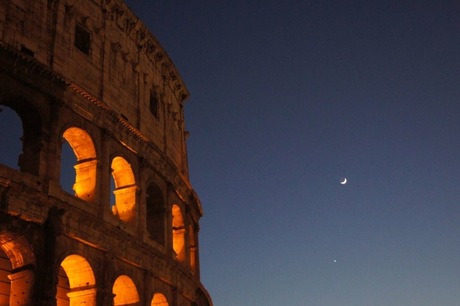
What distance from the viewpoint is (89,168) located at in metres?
19.2

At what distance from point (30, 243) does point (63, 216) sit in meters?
1.39

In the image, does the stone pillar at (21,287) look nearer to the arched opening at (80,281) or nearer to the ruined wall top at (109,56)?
the arched opening at (80,281)

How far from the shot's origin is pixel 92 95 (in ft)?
63.2

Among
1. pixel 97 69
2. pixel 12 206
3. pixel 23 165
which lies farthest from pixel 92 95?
pixel 12 206

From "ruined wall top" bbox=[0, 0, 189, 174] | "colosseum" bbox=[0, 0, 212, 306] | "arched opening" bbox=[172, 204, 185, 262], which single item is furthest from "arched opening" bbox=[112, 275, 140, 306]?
"ruined wall top" bbox=[0, 0, 189, 174]

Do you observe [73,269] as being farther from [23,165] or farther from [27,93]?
[27,93]

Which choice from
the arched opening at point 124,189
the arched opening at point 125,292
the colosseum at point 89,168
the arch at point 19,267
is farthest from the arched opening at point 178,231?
the arch at point 19,267

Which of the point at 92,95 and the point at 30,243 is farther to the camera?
the point at 92,95

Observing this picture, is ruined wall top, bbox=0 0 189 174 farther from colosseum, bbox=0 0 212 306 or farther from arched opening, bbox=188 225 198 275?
arched opening, bbox=188 225 198 275

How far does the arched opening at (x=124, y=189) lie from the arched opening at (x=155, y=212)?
69.8 inches

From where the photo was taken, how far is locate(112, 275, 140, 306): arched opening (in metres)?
19.6

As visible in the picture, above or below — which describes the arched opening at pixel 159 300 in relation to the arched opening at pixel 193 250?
below

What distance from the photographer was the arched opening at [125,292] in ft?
64.4

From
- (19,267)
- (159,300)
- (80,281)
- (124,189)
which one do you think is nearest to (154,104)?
(124,189)
